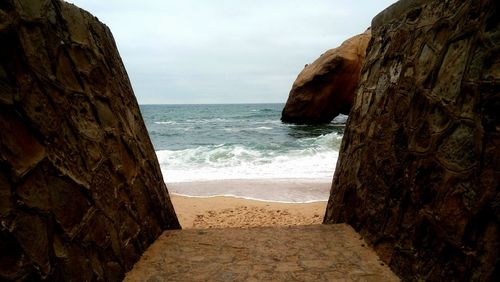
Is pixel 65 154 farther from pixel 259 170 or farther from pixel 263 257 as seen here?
pixel 259 170

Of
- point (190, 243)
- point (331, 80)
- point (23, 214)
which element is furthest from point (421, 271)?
point (331, 80)

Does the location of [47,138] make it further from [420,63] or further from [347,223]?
[347,223]

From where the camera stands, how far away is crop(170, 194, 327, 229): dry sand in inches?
225

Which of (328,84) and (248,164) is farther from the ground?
(328,84)

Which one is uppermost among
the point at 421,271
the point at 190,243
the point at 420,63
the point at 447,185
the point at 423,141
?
the point at 420,63

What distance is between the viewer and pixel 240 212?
6285mm

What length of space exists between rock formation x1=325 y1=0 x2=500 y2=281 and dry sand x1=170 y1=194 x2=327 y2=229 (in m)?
2.34

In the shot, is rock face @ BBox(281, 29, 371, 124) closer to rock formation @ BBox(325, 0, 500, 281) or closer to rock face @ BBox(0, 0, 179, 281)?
rock formation @ BBox(325, 0, 500, 281)

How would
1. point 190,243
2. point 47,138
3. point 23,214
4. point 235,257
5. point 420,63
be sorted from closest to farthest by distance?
point 23,214
point 47,138
point 420,63
point 235,257
point 190,243

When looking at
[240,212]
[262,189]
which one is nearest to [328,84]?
[262,189]

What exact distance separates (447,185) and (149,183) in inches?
97.1

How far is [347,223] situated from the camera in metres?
3.70

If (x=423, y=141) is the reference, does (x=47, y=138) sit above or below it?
above

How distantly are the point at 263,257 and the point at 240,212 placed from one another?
3.25 m
